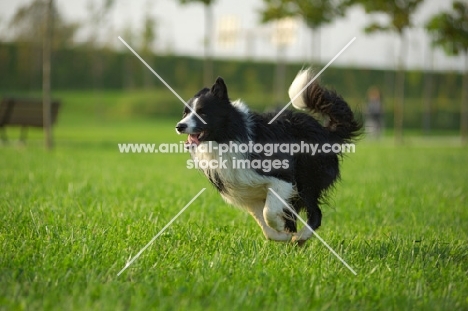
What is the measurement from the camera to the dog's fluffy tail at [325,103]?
6254mm

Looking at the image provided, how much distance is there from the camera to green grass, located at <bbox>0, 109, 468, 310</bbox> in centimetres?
369

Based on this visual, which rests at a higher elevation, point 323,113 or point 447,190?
point 323,113

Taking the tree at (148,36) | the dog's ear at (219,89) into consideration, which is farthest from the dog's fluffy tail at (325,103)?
the tree at (148,36)

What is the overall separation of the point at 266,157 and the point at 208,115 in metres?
0.67

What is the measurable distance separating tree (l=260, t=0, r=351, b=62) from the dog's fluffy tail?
18916 mm

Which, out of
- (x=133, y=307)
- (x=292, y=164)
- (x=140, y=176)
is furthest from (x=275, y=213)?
(x=140, y=176)

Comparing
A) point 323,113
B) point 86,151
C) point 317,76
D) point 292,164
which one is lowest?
point 86,151

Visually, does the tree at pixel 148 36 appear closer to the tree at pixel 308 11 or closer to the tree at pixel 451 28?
the tree at pixel 308 11

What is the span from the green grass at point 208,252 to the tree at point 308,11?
1636 cm

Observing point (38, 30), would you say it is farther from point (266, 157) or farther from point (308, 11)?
point (266, 157)

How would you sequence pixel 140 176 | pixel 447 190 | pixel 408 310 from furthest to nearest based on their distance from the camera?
pixel 140 176 → pixel 447 190 → pixel 408 310

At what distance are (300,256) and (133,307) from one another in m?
1.90

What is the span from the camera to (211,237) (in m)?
5.55

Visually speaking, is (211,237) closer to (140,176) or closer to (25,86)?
(140,176)
